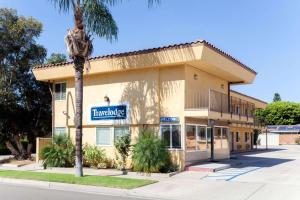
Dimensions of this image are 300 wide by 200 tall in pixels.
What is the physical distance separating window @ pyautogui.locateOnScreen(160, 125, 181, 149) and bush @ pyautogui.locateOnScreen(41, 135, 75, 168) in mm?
5347

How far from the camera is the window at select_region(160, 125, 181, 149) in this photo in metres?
21.2

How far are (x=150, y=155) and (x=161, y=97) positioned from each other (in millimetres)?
3466

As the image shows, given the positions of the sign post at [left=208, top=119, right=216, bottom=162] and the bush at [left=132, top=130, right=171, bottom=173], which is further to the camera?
the sign post at [left=208, top=119, right=216, bottom=162]

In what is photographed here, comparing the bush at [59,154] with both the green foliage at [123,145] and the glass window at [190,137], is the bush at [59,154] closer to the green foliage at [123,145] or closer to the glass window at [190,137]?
the green foliage at [123,145]

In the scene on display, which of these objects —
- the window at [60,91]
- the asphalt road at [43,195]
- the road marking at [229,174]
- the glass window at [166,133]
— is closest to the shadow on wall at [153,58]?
the glass window at [166,133]

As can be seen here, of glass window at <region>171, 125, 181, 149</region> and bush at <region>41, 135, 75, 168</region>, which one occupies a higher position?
glass window at <region>171, 125, 181, 149</region>

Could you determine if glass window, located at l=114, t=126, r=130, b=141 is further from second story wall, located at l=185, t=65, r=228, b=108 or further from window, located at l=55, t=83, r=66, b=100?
window, located at l=55, t=83, r=66, b=100

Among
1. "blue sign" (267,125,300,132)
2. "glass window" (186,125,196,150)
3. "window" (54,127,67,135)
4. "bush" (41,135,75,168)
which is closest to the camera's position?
"glass window" (186,125,196,150)

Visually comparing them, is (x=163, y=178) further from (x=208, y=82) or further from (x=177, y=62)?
(x=208, y=82)

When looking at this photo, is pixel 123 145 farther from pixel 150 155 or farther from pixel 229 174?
pixel 229 174

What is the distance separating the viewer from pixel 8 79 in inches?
1179

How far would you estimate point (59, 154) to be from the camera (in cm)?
2303

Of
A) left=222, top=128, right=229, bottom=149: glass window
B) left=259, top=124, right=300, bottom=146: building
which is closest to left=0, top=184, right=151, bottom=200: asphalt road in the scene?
left=222, top=128, right=229, bottom=149: glass window

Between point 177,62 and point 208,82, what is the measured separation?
13.3 feet
